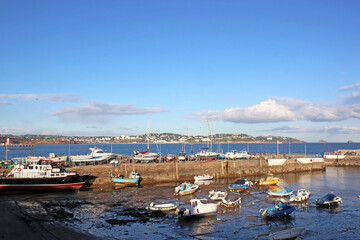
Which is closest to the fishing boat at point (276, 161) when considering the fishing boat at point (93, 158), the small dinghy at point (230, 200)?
the small dinghy at point (230, 200)

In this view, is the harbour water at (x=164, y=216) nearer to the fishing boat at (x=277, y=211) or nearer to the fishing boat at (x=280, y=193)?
the fishing boat at (x=277, y=211)

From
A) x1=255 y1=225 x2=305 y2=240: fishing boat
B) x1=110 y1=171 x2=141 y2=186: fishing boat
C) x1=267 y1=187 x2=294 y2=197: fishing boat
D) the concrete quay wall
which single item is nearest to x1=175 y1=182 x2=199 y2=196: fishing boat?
x1=110 y1=171 x2=141 y2=186: fishing boat

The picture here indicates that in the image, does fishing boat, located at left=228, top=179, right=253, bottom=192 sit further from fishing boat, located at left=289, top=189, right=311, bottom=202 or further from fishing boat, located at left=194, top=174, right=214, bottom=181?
fishing boat, located at left=289, top=189, right=311, bottom=202

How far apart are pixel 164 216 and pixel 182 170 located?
2030 centimetres

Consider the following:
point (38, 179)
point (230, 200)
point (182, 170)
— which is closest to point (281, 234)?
point (230, 200)

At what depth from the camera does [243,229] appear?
22.6 meters

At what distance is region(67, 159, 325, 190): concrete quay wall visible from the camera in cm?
4131

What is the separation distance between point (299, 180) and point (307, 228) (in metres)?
26.4

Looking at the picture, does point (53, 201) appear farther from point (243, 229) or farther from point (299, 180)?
point (299, 180)

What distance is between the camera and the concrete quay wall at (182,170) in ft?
136

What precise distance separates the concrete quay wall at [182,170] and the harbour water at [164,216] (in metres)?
5.24

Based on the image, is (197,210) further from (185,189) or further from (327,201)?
(327,201)

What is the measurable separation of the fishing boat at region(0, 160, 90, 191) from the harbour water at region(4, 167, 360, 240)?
→ 1.56 meters

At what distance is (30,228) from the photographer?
20.8 m
